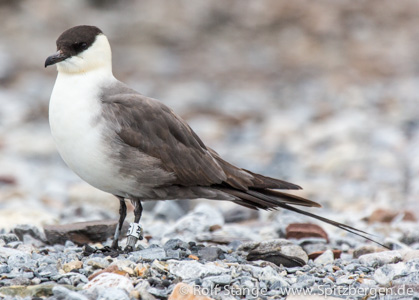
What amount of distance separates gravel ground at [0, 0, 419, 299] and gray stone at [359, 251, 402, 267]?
0.01 m

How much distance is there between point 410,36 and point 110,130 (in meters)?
18.1

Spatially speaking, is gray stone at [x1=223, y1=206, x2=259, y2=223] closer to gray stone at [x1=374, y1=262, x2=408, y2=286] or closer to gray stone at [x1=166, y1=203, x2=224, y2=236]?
gray stone at [x1=166, y1=203, x2=224, y2=236]

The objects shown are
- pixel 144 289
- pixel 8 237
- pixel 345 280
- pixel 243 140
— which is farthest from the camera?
pixel 243 140

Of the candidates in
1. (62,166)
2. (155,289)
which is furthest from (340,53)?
(155,289)

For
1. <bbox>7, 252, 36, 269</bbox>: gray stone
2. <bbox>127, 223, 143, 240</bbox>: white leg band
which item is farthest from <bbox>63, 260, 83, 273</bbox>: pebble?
<bbox>127, 223, 143, 240</bbox>: white leg band

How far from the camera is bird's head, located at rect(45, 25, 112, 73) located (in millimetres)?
5750

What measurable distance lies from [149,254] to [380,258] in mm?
1752

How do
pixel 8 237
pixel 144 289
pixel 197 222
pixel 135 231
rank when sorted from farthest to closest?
pixel 197 222, pixel 8 237, pixel 135 231, pixel 144 289

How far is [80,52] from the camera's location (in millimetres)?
5812

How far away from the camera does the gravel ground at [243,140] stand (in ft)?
15.8

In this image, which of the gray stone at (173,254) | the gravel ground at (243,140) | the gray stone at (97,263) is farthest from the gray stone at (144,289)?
the gray stone at (173,254)

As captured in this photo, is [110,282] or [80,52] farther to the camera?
[80,52]

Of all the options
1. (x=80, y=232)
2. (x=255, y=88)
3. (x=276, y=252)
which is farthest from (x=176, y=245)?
(x=255, y=88)

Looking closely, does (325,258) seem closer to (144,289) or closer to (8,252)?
(144,289)
